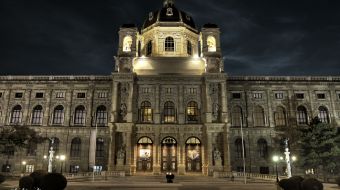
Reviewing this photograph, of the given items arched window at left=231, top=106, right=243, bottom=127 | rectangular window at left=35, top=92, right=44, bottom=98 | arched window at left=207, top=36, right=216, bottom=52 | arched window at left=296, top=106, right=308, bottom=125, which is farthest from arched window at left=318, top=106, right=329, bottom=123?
rectangular window at left=35, top=92, right=44, bottom=98

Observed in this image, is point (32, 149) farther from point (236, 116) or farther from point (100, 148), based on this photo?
point (236, 116)

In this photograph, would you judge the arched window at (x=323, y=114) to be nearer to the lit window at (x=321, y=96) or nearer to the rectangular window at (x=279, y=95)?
the lit window at (x=321, y=96)

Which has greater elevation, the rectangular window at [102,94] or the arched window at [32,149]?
the rectangular window at [102,94]

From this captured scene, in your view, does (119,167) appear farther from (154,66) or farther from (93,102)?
(154,66)

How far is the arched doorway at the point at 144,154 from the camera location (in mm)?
50906

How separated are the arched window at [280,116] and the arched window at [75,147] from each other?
1491 inches

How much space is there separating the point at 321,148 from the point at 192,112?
69.3 ft

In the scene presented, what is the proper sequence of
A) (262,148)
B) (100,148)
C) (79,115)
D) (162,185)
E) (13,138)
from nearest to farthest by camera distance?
(162,185), (13,138), (262,148), (100,148), (79,115)

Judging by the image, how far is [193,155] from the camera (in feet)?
169

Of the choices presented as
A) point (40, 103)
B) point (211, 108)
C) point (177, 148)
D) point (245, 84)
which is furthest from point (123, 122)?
point (245, 84)

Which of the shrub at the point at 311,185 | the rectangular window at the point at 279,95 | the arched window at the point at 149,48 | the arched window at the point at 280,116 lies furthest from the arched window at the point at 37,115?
the shrub at the point at 311,185

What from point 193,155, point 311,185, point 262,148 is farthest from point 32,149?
point 311,185

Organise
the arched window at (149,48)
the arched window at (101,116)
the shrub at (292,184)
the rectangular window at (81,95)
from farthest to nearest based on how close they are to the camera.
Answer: the arched window at (149,48)
the rectangular window at (81,95)
the arched window at (101,116)
the shrub at (292,184)

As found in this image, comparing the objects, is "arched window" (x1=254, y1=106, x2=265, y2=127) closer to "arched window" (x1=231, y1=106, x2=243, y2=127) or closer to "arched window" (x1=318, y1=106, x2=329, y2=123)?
"arched window" (x1=231, y1=106, x2=243, y2=127)
